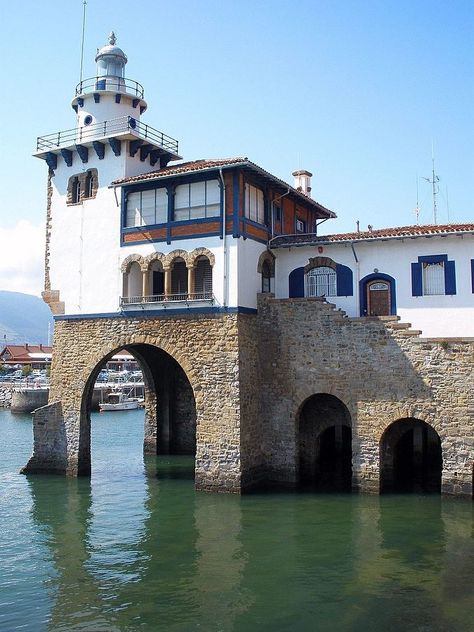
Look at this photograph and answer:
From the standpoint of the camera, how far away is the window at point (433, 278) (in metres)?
24.4

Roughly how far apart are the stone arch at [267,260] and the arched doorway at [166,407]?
387 inches

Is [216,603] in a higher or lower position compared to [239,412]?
lower

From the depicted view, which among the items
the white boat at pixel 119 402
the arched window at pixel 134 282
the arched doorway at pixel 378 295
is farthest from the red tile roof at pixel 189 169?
the white boat at pixel 119 402

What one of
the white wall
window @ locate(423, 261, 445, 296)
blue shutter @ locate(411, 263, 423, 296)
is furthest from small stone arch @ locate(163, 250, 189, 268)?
window @ locate(423, 261, 445, 296)

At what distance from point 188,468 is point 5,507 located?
964 centimetres

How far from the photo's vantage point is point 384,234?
25031 mm

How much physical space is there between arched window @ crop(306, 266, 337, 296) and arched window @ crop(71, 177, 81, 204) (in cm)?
1095

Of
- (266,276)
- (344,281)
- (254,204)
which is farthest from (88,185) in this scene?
(344,281)

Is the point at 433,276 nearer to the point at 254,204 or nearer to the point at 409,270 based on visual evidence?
the point at 409,270

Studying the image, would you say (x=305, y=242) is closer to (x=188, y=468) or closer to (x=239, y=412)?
(x=239, y=412)

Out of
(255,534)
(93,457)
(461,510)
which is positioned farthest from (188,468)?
(461,510)

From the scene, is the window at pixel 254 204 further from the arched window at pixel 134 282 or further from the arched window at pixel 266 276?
the arched window at pixel 134 282

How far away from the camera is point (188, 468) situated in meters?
30.4

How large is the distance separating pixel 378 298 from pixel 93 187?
13177 mm
